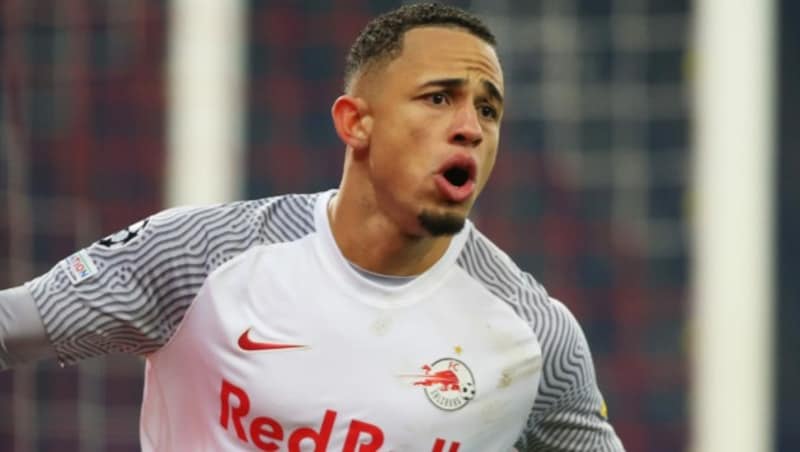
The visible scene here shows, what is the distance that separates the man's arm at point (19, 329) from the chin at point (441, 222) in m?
0.61

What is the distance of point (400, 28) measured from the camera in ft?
9.45

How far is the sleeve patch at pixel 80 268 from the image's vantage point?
2.79 meters

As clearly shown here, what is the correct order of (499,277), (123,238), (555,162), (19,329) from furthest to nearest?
1. (555,162)
2. (499,277)
3. (123,238)
4. (19,329)

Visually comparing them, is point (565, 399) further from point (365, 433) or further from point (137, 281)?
point (137, 281)

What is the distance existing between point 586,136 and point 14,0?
199cm

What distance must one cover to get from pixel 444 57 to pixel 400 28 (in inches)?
4.2

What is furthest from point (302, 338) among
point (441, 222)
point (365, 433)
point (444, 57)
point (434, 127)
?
point (444, 57)

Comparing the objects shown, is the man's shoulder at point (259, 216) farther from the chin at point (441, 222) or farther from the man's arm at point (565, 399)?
the man's arm at point (565, 399)

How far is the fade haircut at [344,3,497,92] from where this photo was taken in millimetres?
2871

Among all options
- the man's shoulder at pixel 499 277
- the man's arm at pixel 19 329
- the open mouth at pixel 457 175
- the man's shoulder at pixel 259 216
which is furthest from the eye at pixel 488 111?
the man's arm at pixel 19 329

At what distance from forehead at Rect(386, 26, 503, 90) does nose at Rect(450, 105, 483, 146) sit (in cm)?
7

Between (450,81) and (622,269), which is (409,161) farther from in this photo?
(622,269)

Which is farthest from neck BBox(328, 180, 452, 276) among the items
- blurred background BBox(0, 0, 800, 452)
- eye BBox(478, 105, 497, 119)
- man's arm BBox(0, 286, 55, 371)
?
blurred background BBox(0, 0, 800, 452)

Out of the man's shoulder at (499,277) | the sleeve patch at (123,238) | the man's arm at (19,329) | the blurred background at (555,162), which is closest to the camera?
the man's arm at (19,329)
